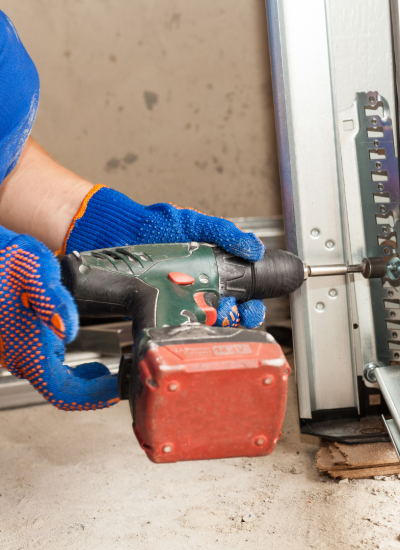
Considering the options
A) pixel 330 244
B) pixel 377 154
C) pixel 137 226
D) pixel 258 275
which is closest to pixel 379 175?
pixel 377 154

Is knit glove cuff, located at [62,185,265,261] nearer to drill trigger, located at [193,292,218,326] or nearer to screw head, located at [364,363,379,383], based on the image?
drill trigger, located at [193,292,218,326]

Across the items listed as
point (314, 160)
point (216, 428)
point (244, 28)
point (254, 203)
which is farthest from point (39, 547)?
point (244, 28)

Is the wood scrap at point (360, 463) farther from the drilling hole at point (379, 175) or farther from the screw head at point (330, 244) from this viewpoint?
the drilling hole at point (379, 175)

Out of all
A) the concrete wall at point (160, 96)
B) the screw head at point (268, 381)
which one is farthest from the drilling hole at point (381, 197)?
the concrete wall at point (160, 96)

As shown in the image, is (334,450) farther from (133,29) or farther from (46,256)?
(133,29)

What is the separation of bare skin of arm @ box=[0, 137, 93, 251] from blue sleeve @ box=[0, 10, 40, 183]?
0.27ft

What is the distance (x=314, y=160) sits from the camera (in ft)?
3.15

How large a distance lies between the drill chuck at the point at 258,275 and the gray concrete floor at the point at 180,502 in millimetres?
332

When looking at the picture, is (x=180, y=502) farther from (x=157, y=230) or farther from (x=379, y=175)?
(x=379, y=175)

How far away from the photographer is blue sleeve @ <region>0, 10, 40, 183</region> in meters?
0.71

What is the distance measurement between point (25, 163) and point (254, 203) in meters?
1.20

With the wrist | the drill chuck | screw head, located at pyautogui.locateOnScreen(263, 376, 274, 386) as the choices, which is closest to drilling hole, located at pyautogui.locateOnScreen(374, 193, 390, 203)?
the drill chuck

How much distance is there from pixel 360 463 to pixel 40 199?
708 millimetres

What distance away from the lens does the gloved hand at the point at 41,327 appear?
0.54 metres
